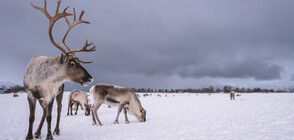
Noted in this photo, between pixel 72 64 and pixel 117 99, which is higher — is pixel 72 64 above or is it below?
above

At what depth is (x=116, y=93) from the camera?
8633 millimetres

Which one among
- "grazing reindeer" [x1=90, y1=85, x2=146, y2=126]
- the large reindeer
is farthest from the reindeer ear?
"grazing reindeer" [x1=90, y1=85, x2=146, y2=126]

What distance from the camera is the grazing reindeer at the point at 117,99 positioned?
816cm

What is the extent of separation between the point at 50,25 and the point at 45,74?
61.3 inches

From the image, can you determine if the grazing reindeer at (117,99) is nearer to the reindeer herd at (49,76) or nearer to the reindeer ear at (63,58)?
the reindeer herd at (49,76)

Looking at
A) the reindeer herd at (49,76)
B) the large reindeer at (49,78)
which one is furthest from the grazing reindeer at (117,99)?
the large reindeer at (49,78)

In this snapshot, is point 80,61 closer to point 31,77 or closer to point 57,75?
point 57,75

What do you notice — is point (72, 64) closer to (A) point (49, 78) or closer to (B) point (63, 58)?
(B) point (63, 58)

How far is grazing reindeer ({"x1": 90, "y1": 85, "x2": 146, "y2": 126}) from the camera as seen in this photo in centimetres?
816

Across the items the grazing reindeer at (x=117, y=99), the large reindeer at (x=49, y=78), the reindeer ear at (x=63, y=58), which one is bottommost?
the grazing reindeer at (x=117, y=99)

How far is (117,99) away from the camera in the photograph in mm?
8617

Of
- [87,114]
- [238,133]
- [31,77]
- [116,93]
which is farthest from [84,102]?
[238,133]

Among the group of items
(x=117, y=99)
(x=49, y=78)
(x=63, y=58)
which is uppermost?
(x=63, y=58)

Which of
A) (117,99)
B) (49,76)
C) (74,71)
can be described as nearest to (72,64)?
(74,71)
